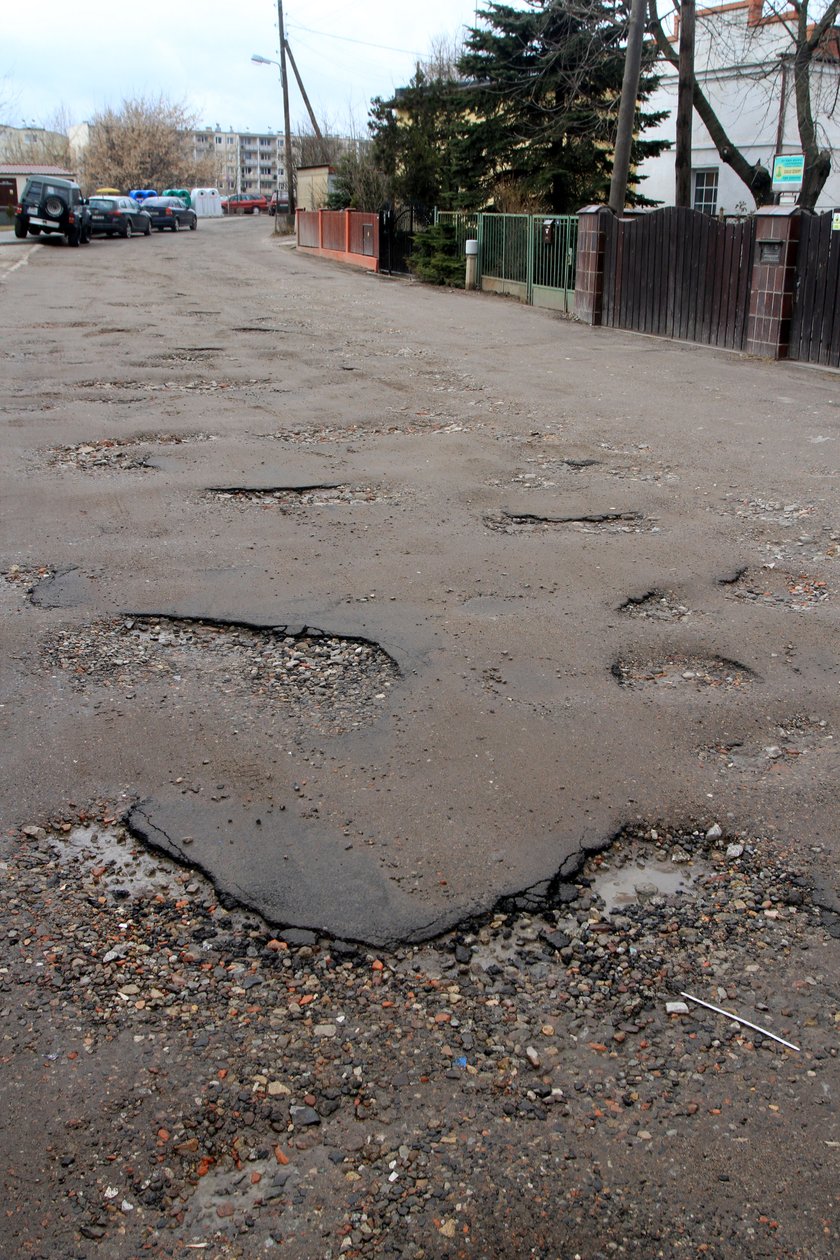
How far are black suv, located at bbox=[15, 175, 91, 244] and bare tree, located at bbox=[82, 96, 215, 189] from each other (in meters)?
51.7

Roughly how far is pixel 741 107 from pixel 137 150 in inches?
2583

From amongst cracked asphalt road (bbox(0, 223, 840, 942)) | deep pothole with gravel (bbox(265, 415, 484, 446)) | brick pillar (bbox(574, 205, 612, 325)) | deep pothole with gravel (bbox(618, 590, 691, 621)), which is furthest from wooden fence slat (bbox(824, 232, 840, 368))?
deep pothole with gravel (bbox(618, 590, 691, 621))

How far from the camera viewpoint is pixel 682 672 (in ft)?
16.3

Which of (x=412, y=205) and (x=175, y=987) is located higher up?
(x=412, y=205)

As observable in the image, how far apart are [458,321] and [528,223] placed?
4341mm

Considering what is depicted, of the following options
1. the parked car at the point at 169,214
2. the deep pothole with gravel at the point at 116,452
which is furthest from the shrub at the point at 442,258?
the parked car at the point at 169,214

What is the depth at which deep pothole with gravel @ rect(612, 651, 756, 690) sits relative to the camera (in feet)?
15.9

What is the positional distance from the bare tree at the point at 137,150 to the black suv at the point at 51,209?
2036 inches

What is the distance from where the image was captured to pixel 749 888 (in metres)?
3.43

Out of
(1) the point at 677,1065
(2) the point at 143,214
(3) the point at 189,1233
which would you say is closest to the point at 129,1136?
(3) the point at 189,1233

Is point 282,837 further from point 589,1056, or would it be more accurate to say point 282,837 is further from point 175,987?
point 589,1056

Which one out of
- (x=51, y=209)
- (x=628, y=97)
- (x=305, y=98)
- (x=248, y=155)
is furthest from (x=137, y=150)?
(x=248, y=155)

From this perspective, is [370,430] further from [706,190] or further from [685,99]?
[706,190]

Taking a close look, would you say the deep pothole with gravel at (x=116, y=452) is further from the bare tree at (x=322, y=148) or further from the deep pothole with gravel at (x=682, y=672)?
the bare tree at (x=322, y=148)
